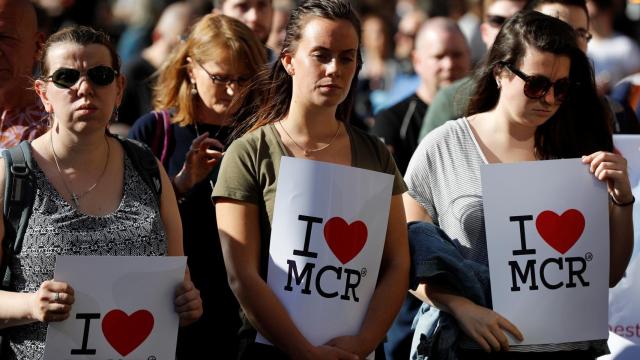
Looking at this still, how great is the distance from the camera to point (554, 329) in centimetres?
404

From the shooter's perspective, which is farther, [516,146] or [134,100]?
[134,100]

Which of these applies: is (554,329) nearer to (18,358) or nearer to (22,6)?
(18,358)

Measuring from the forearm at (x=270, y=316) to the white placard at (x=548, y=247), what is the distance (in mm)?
763

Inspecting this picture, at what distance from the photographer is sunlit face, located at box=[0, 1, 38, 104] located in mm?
4465

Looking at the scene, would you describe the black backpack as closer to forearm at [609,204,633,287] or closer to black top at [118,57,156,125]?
forearm at [609,204,633,287]

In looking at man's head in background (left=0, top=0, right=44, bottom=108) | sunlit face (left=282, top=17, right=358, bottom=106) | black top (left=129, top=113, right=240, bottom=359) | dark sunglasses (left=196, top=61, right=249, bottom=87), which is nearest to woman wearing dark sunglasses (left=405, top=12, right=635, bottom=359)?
sunlit face (left=282, top=17, right=358, bottom=106)

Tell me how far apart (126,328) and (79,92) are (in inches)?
31.7

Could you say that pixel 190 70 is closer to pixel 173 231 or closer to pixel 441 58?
pixel 173 231

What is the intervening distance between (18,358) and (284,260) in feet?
3.11

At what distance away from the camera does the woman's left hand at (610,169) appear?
408 centimetres

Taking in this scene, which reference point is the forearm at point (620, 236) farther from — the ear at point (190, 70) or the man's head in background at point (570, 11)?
the ear at point (190, 70)

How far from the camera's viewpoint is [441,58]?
728cm

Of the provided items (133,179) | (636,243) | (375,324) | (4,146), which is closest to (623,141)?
(636,243)

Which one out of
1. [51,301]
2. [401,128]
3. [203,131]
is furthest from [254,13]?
[51,301]
